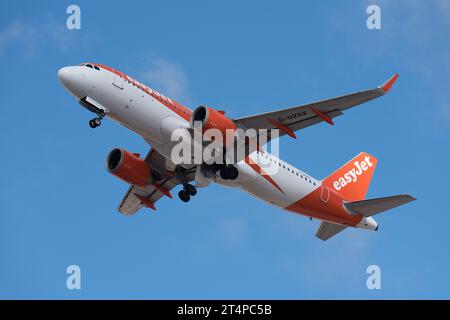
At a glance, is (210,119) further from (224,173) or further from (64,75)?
(64,75)

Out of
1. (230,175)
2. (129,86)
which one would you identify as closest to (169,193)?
(230,175)

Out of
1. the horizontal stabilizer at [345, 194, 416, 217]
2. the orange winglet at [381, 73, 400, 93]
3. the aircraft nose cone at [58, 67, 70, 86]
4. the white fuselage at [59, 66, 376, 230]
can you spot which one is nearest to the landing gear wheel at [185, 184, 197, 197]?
the white fuselage at [59, 66, 376, 230]

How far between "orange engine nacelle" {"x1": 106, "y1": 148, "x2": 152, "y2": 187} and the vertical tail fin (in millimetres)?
9731

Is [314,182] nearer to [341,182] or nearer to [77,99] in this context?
[341,182]

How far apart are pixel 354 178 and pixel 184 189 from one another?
10.6 metres

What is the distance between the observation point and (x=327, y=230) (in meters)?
43.9

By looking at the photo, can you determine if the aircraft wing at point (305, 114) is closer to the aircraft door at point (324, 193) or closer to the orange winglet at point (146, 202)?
the aircraft door at point (324, 193)

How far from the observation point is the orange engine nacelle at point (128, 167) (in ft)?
133

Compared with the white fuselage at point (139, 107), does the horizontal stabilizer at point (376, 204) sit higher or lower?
lower

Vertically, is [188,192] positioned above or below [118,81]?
below

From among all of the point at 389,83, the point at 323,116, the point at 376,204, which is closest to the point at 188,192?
the point at 323,116

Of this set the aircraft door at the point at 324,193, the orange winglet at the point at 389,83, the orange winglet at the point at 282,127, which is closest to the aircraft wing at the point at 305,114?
the orange winglet at the point at 282,127

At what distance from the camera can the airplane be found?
1374 inches

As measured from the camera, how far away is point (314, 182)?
4150cm
